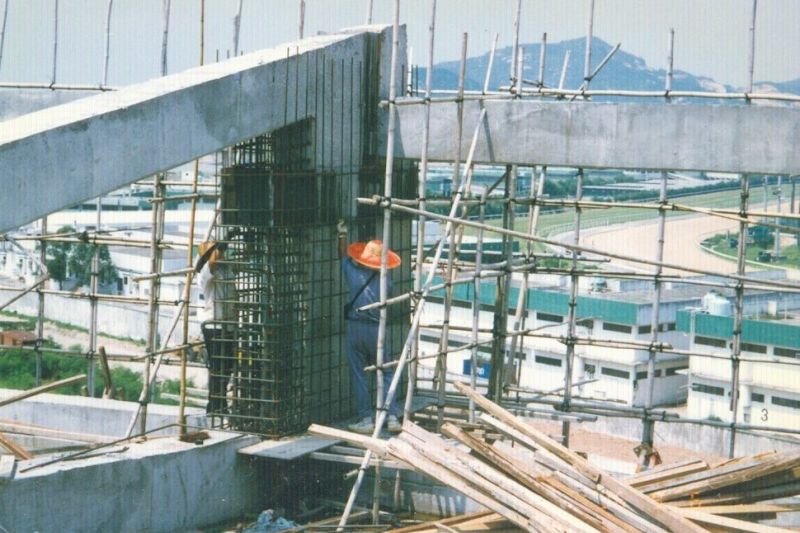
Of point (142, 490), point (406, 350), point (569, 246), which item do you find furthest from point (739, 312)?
point (142, 490)

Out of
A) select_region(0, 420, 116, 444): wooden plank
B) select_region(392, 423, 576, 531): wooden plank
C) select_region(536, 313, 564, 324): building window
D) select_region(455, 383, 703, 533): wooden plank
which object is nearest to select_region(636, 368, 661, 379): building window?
select_region(536, 313, 564, 324): building window

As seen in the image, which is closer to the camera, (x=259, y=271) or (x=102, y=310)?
(x=259, y=271)

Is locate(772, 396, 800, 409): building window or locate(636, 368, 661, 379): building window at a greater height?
locate(636, 368, 661, 379): building window

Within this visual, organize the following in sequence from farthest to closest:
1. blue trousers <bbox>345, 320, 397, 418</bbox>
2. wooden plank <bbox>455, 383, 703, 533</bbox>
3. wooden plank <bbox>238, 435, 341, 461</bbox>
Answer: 1. blue trousers <bbox>345, 320, 397, 418</bbox>
2. wooden plank <bbox>238, 435, 341, 461</bbox>
3. wooden plank <bbox>455, 383, 703, 533</bbox>

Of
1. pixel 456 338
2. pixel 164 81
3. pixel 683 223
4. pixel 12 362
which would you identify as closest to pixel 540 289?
pixel 456 338

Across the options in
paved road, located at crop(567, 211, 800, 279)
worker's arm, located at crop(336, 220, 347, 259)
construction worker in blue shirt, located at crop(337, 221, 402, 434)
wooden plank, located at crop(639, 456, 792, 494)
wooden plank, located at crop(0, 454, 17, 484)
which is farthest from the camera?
paved road, located at crop(567, 211, 800, 279)

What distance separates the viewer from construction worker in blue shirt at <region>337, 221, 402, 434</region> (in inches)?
432

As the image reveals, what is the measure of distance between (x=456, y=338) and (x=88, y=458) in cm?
2348

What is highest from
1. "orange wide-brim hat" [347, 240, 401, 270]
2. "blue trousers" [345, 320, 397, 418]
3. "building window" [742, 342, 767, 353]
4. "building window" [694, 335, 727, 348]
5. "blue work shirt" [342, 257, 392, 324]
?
"orange wide-brim hat" [347, 240, 401, 270]

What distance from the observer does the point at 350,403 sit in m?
11.8

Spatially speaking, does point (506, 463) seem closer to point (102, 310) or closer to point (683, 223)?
point (102, 310)

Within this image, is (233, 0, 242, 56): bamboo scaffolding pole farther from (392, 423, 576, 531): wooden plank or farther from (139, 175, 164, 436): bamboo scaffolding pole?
(392, 423, 576, 531): wooden plank

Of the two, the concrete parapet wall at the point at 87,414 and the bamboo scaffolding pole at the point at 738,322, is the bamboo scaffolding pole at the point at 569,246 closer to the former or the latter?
the bamboo scaffolding pole at the point at 738,322

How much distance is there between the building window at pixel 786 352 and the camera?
30.0 meters
